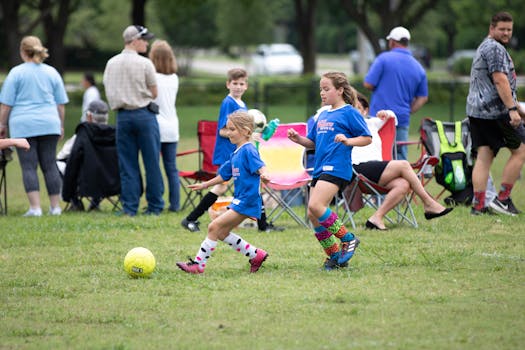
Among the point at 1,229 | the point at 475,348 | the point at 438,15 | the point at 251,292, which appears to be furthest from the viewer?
the point at 438,15

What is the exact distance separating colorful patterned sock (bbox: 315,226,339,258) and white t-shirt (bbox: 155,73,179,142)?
14.1 ft

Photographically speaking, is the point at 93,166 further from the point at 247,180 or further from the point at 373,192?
the point at 247,180

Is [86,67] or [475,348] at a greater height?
[475,348]

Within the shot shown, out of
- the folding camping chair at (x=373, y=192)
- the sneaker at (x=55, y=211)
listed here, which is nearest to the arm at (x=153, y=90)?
the sneaker at (x=55, y=211)

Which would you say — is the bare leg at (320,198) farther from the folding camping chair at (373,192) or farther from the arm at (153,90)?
the arm at (153,90)

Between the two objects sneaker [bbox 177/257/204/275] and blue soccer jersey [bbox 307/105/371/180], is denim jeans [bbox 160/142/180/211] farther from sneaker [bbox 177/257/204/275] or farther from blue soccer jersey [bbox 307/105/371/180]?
blue soccer jersey [bbox 307/105/371/180]

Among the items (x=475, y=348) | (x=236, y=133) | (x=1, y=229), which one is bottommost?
(x=1, y=229)

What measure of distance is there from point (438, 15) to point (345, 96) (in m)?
51.7

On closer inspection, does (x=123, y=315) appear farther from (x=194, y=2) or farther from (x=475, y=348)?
(x=194, y=2)

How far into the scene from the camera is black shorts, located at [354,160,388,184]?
9617mm

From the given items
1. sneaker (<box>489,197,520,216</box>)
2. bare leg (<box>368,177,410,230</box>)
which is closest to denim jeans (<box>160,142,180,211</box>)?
bare leg (<box>368,177,410,230</box>)

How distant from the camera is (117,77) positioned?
10.8 metres

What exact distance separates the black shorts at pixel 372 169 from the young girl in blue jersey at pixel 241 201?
2.34 m

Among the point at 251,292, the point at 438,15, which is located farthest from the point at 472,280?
the point at 438,15
